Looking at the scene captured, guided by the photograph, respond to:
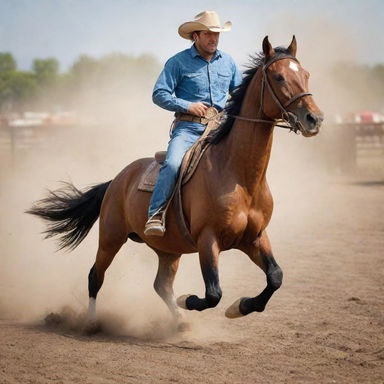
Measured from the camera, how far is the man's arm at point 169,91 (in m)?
5.46

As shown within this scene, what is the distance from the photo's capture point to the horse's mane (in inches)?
202

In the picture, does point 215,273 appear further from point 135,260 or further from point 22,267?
point 22,267

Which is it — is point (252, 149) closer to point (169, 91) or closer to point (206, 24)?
point (169, 91)

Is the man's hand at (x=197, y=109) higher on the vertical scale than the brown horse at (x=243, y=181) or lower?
higher

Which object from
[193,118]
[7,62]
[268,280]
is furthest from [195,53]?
[7,62]

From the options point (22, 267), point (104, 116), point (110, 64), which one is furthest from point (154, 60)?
point (22, 267)

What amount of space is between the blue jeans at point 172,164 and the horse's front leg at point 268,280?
2.51 ft

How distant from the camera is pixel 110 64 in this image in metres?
105

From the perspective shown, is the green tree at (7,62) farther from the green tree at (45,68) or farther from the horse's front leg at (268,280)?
the horse's front leg at (268,280)

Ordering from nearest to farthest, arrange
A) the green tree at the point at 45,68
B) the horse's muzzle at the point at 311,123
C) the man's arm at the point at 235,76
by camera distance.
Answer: the horse's muzzle at the point at 311,123, the man's arm at the point at 235,76, the green tree at the point at 45,68

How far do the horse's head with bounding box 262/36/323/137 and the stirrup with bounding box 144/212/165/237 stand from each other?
4.02ft

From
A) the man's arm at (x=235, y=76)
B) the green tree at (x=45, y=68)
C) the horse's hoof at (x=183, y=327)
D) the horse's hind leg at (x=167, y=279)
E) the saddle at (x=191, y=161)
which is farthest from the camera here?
the green tree at (x=45, y=68)

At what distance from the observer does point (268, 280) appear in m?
5.19

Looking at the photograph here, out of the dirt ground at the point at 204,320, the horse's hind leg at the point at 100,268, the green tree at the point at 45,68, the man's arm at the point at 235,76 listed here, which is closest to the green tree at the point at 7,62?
the green tree at the point at 45,68
